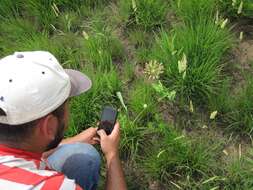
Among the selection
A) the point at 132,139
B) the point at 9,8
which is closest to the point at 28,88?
the point at 132,139

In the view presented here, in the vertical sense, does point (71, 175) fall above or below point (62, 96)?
below

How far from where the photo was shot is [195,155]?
8.39 ft

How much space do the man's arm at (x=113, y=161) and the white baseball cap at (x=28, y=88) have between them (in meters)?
0.48

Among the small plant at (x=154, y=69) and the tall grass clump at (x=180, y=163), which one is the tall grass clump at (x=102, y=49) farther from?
the tall grass clump at (x=180, y=163)

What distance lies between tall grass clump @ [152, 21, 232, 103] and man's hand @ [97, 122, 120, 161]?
59cm

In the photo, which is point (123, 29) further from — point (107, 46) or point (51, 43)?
point (51, 43)

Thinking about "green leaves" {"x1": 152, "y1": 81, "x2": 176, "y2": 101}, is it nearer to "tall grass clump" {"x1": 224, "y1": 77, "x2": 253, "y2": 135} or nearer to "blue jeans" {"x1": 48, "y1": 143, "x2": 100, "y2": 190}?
"tall grass clump" {"x1": 224, "y1": 77, "x2": 253, "y2": 135}

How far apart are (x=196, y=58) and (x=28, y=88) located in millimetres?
1250

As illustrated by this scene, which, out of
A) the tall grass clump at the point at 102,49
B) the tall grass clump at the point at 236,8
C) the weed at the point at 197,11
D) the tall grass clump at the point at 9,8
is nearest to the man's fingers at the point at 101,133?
the tall grass clump at the point at 102,49

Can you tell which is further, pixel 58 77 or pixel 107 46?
pixel 107 46

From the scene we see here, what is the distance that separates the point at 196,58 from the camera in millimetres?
2719

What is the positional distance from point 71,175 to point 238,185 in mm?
836

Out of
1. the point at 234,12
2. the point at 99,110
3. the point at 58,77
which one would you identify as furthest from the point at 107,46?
the point at 58,77

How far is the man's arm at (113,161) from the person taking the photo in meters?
2.09
